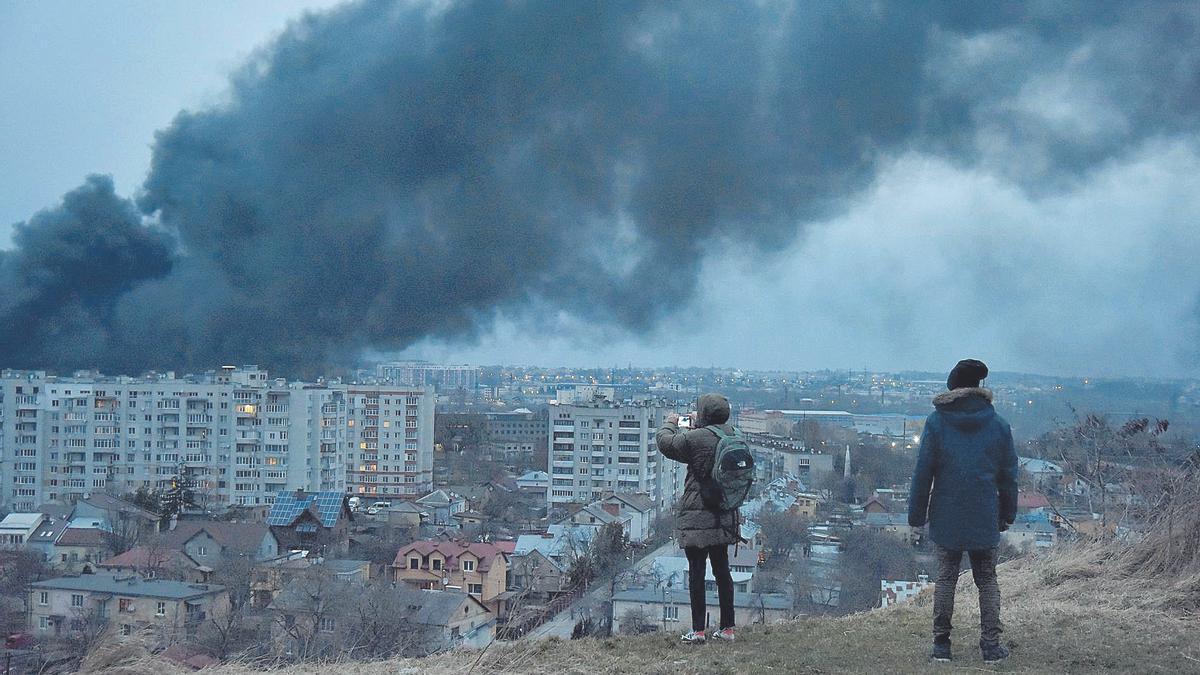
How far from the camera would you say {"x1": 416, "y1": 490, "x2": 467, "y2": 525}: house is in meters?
28.8

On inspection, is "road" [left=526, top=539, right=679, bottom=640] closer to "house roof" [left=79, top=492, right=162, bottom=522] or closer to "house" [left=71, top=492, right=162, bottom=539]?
"house" [left=71, top=492, right=162, bottom=539]

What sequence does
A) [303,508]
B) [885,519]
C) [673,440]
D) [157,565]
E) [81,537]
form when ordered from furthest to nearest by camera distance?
[303,508] < [81,537] < [885,519] < [157,565] < [673,440]

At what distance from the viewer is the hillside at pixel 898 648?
3.75 meters

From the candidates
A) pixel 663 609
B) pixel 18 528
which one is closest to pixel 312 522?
pixel 18 528

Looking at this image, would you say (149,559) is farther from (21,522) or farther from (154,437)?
(154,437)

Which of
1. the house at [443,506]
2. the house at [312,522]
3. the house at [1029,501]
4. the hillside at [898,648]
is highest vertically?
the hillside at [898,648]

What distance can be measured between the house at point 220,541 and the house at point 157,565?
42 cm

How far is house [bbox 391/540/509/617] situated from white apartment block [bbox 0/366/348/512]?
15.4m

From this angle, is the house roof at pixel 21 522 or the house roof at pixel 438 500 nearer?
the house roof at pixel 21 522

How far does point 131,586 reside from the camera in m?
15.3

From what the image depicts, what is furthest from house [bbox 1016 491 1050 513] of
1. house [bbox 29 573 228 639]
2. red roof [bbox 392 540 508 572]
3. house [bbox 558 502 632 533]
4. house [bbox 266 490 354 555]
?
house [bbox 266 490 354 555]

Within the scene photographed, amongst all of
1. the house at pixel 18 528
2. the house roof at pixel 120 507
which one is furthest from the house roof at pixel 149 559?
the house roof at pixel 120 507

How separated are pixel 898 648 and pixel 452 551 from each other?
15.5 metres

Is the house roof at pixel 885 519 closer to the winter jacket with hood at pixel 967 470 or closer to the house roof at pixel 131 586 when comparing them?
the house roof at pixel 131 586
